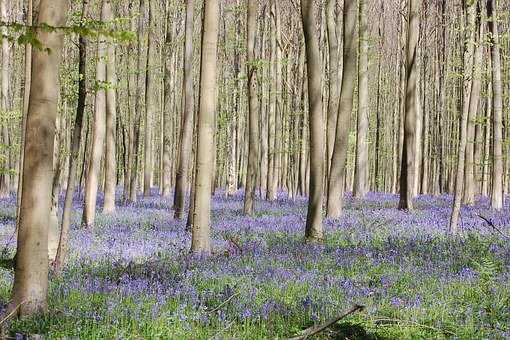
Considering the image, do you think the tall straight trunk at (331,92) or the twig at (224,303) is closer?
the twig at (224,303)

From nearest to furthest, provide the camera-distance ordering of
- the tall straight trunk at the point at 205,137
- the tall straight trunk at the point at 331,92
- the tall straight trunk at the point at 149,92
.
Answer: the tall straight trunk at the point at 205,137, the tall straight trunk at the point at 331,92, the tall straight trunk at the point at 149,92

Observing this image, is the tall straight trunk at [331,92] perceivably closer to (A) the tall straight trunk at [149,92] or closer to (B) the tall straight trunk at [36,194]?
(A) the tall straight trunk at [149,92]

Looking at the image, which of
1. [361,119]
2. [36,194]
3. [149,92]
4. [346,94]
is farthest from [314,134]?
[149,92]

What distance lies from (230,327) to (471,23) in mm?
12394

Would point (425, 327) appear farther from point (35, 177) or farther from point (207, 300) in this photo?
point (35, 177)

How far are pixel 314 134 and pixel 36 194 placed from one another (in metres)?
7.58

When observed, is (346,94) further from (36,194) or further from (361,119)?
(36,194)

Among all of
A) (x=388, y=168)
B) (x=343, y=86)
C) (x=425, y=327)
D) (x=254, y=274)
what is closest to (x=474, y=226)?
(x=343, y=86)

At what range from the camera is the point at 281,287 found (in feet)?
24.3

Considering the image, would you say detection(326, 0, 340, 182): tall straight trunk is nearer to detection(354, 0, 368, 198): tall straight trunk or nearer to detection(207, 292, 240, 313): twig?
detection(354, 0, 368, 198): tall straight trunk

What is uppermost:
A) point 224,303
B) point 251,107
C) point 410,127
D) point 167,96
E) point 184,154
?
point 167,96

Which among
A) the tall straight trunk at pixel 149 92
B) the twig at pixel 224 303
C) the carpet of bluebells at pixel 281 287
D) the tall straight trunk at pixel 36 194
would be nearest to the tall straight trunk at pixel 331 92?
the carpet of bluebells at pixel 281 287

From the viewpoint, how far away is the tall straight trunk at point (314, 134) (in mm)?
11992

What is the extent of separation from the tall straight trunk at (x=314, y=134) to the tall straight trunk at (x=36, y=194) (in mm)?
6889
